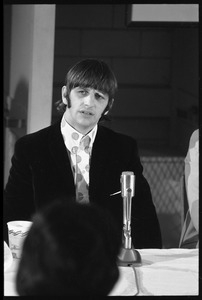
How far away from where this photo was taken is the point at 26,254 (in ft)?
2.13

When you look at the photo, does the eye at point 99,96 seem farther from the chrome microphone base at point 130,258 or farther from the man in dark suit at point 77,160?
the chrome microphone base at point 130,258

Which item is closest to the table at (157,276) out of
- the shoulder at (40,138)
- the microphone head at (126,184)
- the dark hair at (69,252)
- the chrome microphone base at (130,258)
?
the chrome microphone base at (130,258)

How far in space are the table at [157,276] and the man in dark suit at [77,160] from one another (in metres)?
0.08

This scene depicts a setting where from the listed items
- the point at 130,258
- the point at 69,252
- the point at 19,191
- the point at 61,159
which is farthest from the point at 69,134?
the point at 69,252

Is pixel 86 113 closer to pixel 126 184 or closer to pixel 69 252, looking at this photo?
pixel 126 184

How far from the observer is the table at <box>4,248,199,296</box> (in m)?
1.18

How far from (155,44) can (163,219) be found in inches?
33.7

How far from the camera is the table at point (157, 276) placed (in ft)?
3.88

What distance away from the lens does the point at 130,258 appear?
1.30 metres

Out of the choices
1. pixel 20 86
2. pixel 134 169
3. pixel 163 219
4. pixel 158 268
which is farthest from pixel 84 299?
pixel 163 219

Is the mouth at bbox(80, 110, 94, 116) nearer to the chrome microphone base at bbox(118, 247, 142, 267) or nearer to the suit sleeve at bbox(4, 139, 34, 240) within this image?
the suit sleeve at bbox(4, 139, 34, 240)

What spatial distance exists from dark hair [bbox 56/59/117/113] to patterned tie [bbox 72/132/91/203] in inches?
3.5

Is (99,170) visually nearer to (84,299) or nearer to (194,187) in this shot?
(194,187)

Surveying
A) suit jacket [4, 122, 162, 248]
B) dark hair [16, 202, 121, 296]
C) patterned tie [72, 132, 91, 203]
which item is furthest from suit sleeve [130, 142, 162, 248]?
dark hair [16, 202, 121, 296]
